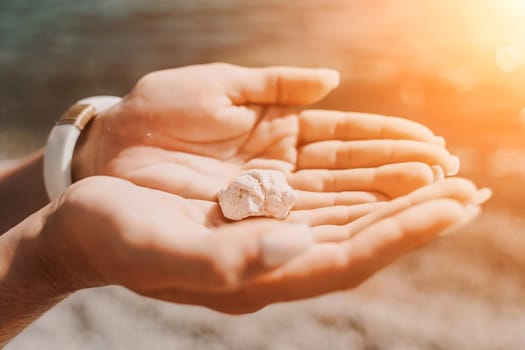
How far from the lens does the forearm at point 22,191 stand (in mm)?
1908

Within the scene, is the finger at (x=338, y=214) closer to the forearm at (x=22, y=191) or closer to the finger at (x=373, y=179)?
the finger at (x=373, y=179)

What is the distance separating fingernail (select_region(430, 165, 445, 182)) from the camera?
1.28 metres

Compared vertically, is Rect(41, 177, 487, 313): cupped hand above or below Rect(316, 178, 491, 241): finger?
below

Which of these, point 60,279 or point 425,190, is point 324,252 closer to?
point 425,190

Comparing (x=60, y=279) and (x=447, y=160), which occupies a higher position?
(x=447, y=160)

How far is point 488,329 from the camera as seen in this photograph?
6.47 ft

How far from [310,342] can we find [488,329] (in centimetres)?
66

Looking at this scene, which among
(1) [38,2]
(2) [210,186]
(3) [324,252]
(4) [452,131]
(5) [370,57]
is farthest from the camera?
(1) [38,2]

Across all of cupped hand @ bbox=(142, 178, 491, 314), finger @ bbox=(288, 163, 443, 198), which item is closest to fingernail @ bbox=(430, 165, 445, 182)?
finger @ bbox=(288, 163, 443, 198)

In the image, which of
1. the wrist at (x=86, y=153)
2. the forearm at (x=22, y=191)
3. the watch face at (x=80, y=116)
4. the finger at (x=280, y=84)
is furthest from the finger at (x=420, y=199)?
the forearm at (x=22, y=191)

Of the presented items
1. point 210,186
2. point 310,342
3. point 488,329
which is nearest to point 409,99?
point 488,329

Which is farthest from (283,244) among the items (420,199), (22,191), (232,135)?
(22,191)

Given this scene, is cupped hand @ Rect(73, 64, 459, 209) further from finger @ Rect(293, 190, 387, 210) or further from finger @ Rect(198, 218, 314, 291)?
finger @ Rect(198, 218, 314, 291)

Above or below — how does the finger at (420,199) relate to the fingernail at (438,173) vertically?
below
